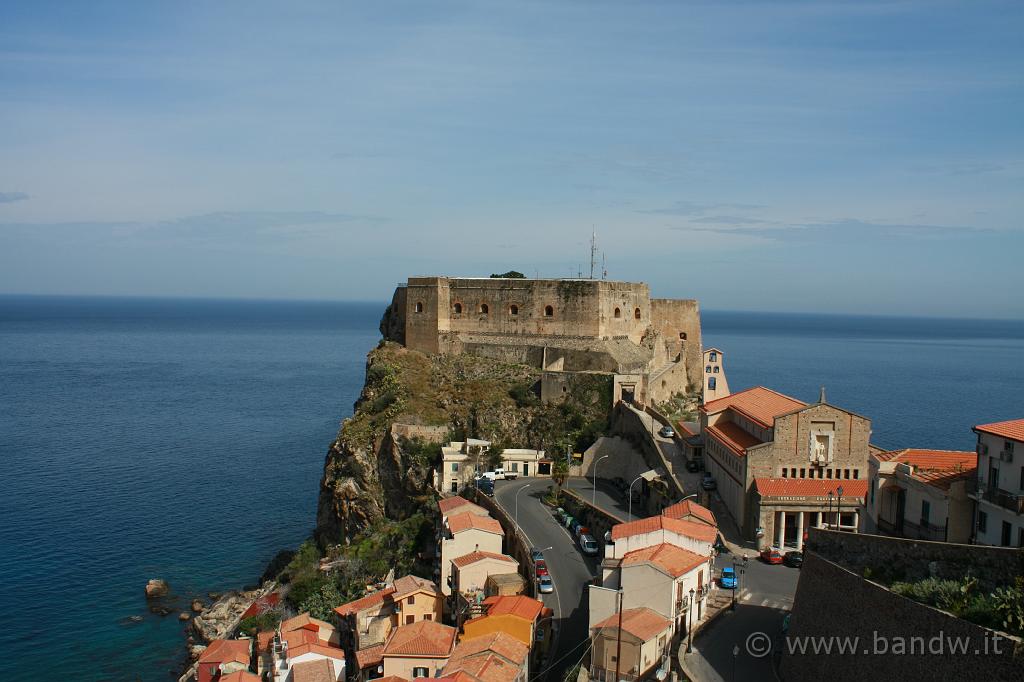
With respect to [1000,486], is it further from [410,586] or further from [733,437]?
[410,586]

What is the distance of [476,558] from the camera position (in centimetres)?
2722

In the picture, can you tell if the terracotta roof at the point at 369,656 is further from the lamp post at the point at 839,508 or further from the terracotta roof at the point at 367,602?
the lamp post at the point at 839,508

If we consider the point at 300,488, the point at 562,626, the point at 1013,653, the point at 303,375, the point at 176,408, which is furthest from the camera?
the point at 303,375

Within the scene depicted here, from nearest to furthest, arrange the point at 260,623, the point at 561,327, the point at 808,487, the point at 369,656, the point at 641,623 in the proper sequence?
the point at 641,623 < the point at 369,656 < the point at 808,487 < the point at 260,623 < the point at 561,327

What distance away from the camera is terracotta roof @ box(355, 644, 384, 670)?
976 inches

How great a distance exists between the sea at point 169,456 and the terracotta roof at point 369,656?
1081 cm

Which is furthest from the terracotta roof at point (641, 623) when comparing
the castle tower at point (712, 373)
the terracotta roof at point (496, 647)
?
the castle tower at point (712, 373)

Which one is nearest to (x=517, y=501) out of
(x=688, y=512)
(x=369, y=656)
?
(x=688, y=512)

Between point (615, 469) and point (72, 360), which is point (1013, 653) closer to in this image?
point (615, 469)

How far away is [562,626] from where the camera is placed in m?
23.5

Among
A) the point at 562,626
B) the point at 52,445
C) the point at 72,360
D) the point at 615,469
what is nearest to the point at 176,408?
the point at 52,445

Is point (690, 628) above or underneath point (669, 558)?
underneath

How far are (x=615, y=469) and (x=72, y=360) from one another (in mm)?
107860

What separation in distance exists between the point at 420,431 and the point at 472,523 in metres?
11.9
